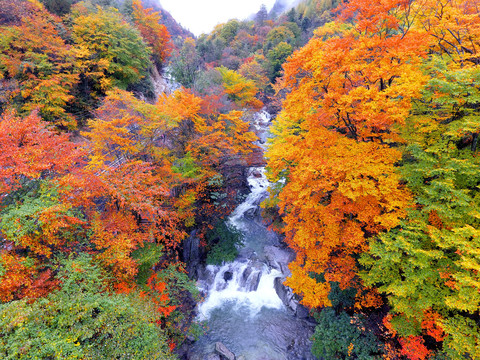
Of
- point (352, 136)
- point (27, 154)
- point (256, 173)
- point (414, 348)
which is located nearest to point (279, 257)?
point (414, 348)

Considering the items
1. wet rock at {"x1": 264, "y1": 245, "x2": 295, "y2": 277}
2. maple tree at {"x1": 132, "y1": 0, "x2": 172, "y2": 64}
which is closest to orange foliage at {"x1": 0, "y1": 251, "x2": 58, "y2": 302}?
wet rock at {"x1": 264, "y1": 245, "x2": 295, "y2": 277}

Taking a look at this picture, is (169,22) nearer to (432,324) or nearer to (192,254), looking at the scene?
(192,254)

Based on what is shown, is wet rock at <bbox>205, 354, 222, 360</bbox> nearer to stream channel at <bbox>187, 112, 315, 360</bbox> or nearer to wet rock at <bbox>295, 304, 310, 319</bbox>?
stream channel at <bbox>187, 112, 315, 360</bbox>

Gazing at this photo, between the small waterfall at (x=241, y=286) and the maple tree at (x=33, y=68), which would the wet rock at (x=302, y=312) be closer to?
the small waterfall at (x=241, y=286)

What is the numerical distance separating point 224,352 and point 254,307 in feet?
11.3

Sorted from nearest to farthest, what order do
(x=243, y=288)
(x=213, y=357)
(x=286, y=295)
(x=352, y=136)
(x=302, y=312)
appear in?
(x=352, y=136)
(x=213, y=357)
(x=302, y=312)
(x=286, y=295)
(x=243, y=288)

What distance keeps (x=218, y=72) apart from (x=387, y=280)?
99.5 ft

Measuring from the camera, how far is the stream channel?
11.4 m

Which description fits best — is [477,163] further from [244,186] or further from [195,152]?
[244,186]

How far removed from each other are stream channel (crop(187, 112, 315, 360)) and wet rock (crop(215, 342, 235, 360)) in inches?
8.9

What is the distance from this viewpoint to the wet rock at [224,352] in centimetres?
1086

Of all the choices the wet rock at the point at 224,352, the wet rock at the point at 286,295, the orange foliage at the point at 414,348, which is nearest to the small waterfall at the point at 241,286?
the wet rock at the point at 286,295

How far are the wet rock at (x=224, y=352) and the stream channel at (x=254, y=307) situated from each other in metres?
0.23

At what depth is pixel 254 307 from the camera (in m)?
13.9
